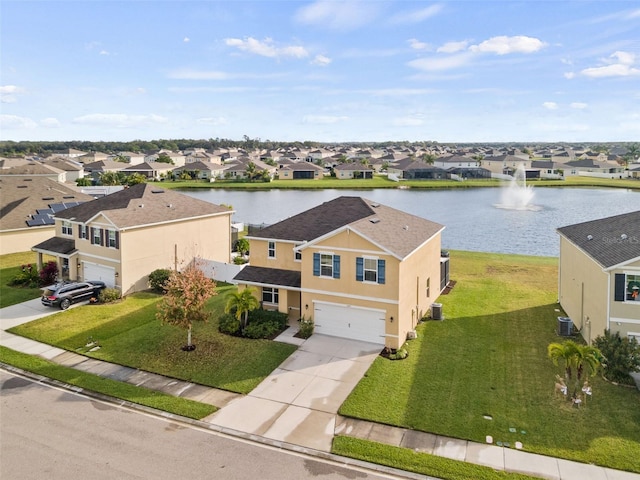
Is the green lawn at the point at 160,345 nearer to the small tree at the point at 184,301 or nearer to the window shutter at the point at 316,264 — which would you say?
the small tree at the point at 184,301

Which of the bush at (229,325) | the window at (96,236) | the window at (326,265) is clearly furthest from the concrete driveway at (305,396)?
the window at (96,236)

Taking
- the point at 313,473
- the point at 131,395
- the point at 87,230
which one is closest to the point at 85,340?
the point at 131,395

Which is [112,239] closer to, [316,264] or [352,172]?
[316,264]

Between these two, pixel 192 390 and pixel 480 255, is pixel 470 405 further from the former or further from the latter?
pixel 480 255

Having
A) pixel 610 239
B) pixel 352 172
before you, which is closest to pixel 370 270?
pixel 610 239

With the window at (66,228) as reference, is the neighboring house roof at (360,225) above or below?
above

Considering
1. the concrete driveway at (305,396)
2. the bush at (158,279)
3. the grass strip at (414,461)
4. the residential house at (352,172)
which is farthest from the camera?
the residential house at (352,172)

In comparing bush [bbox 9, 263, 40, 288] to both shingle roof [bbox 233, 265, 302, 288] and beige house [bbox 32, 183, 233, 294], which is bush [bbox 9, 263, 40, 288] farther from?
shingle roof [bbox 233, 265, 302, 288]
